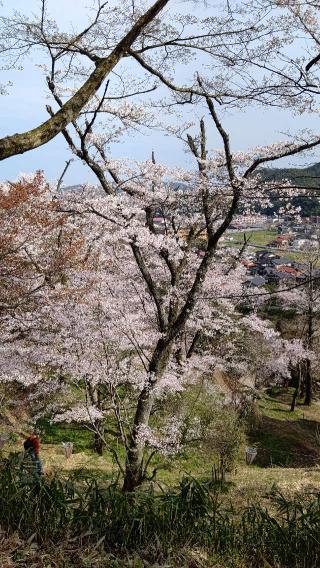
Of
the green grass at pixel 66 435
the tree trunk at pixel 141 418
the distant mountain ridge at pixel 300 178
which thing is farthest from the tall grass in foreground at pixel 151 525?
the green grass at pixel 66 435

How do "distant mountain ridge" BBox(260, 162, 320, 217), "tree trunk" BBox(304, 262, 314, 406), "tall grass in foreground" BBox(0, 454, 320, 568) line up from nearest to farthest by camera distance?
"tall grass in foreground" BBox(0, 454, 320, 568) → "distant mountain ridge" BBox(260, 162, 320, 217) → "tree trunk" BBox(304, 262, 314, 406)

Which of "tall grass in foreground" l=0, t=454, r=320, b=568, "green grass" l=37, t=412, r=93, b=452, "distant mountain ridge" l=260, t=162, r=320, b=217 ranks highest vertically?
"distant mountain ridge" l=260, t=162, r=320, b=217

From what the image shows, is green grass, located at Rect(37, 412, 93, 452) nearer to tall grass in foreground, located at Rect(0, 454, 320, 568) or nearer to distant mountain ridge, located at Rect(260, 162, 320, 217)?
distant mountain ridge, located at Rect(260, 162, 320, 217)

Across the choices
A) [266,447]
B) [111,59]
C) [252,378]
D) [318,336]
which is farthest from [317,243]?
[111,59]

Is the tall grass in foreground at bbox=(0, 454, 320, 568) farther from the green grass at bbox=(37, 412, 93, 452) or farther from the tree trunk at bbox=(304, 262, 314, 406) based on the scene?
the tree trunk at bbox=(304, 262, 314, 406)

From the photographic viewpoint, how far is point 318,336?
25.0 meters

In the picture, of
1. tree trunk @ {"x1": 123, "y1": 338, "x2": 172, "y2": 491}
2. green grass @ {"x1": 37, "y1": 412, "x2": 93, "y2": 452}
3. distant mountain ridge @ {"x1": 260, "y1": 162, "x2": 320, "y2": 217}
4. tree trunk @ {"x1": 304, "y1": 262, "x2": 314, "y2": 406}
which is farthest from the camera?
tree trunk @ {"x1": 304, "y1": 262, "x2": 314, "y2": 406}

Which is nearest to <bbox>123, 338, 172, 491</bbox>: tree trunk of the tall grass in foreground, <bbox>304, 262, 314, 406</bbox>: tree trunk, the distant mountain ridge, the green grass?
the distant mountain ridge

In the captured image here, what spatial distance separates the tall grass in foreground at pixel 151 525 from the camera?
126 inches

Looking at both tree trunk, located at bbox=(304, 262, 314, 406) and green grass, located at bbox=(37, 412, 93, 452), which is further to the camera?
tree trunk, located at bbox=(304, 262, 314, 406)

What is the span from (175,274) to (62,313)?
9.21 ft

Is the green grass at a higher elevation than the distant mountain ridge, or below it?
below

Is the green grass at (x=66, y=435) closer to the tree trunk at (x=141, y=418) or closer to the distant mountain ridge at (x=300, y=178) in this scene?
the tree trunk at (x=141, y=418)

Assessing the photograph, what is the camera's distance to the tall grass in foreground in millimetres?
3211
